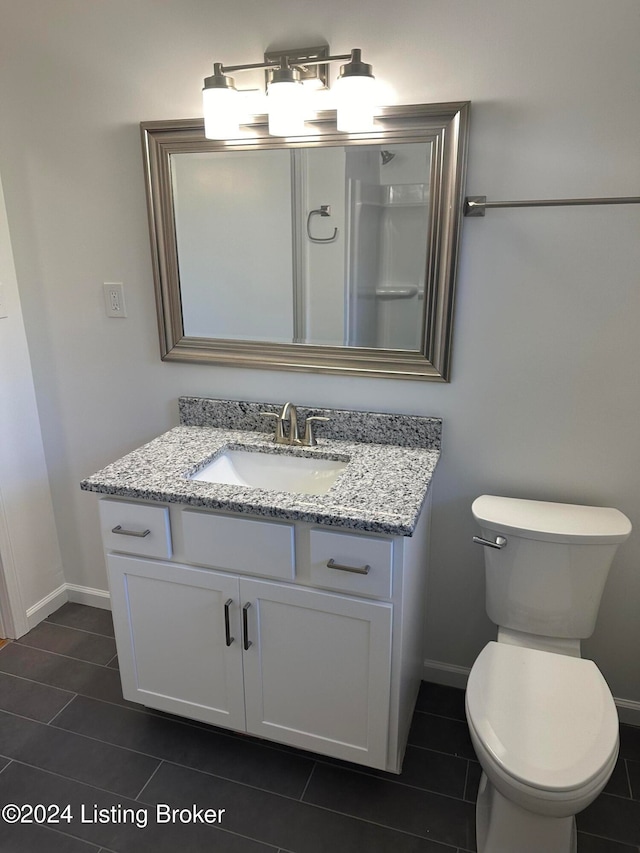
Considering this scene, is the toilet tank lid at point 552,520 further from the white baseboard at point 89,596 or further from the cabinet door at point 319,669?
the white baseboard at point 89,596

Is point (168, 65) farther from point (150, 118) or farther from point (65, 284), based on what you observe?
point (65, 284)

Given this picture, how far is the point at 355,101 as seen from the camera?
150cm

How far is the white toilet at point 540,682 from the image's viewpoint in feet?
4.00

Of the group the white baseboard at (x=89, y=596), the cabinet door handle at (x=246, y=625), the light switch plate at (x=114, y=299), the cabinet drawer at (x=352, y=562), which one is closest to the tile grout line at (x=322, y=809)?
the cabinet door handle at (x=246, y=625)

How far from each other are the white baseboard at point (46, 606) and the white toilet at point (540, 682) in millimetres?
1731

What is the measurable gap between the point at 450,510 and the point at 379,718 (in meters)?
0.65

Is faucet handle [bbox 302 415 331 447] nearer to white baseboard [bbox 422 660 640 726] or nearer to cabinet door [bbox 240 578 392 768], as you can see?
cabinet door [bbox 240 578 392 768]

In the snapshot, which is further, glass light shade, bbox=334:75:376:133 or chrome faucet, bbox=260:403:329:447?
chrome faucet, bbox=260:403:329:447

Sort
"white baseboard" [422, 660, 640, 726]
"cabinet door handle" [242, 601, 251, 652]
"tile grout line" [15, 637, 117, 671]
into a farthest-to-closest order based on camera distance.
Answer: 1. "tile grout line" [15, 637, 117, 671]
2. "white baseboard" [422, 660, 640, 726]
3. "cabinet door handle" [242, 601, 251, 652]

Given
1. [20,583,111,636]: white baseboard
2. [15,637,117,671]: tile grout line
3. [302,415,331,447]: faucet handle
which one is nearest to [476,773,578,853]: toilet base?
[302,415,331,447]: faucet handle

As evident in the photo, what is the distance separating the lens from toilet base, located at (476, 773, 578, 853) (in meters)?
1.35

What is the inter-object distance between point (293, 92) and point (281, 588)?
4.18ft

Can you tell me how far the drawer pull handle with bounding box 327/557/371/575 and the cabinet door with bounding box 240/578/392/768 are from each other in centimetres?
9

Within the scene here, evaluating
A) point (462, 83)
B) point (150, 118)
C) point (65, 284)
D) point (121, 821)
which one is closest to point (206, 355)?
point (65, 284)
